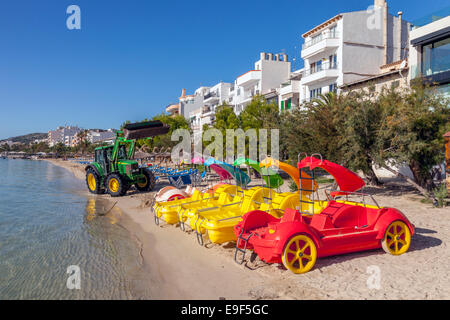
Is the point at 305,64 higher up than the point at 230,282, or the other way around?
the point at 305,64

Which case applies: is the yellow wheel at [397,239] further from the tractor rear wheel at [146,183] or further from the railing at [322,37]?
the railing at [322,37]

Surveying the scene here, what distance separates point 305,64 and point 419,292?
98.8 feet

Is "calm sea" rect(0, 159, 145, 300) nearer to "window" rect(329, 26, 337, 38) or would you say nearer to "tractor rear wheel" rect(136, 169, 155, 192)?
"tractor rear wheel" rect(136, 169, 155, 192)

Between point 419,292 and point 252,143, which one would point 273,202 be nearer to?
point 419,292

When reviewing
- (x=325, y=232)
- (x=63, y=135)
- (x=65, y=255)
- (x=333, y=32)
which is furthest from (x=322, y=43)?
(x=63, y=135)

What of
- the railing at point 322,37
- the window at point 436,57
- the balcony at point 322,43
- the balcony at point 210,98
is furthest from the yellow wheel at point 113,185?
the balcony at point 210,98

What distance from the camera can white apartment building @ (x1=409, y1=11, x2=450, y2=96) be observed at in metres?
18.5

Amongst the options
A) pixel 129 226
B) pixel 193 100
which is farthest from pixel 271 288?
pixel 193 100

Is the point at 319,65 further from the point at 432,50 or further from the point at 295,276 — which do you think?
the point at 295,276

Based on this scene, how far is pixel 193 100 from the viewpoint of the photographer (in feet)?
236

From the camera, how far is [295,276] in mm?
5461

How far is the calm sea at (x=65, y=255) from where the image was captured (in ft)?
19.3

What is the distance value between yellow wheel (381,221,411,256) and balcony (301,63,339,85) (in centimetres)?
2341

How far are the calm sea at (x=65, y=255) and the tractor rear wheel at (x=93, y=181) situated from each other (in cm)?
419
